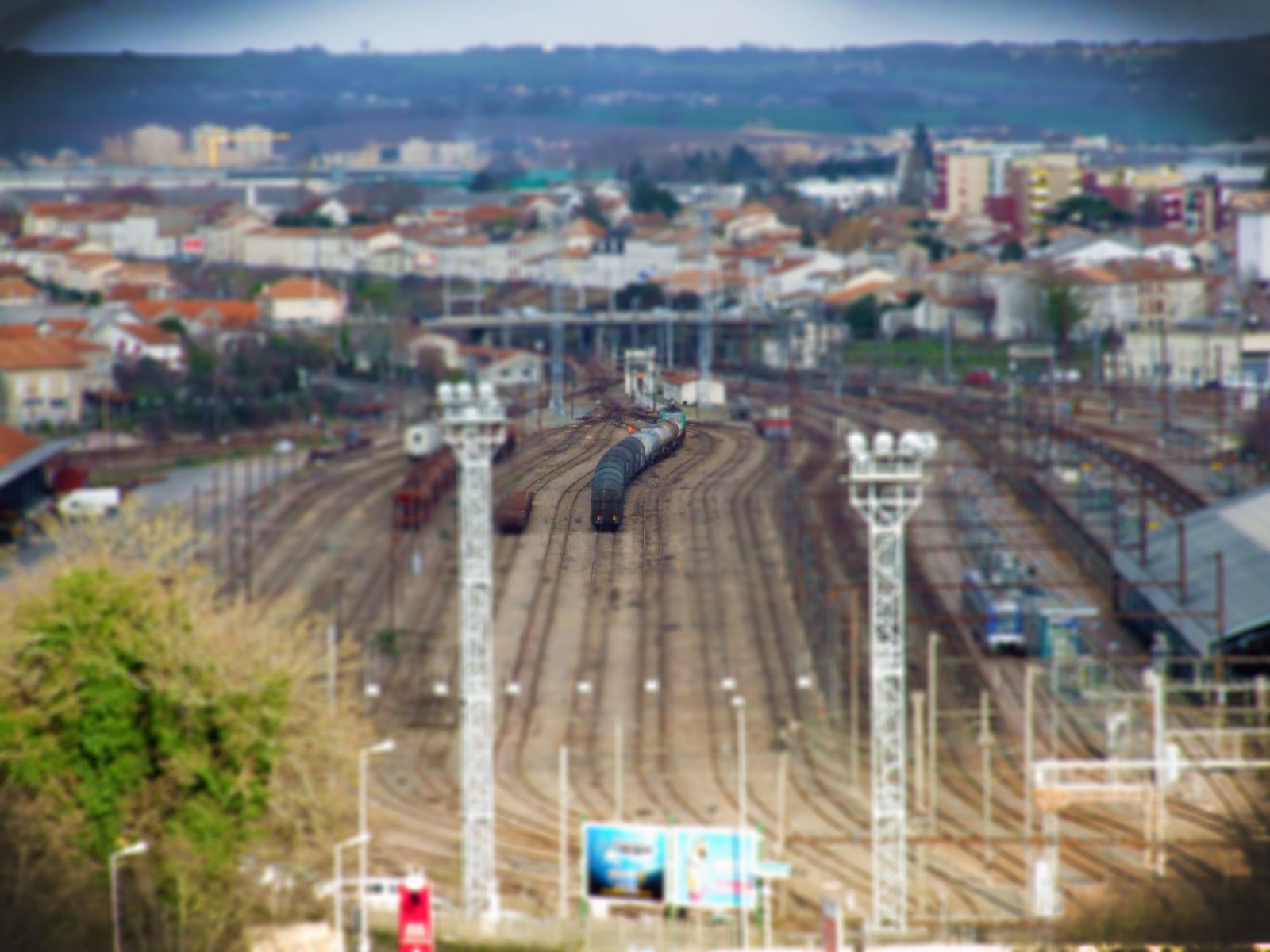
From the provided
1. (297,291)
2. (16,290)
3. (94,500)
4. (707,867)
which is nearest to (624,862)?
(707,867)

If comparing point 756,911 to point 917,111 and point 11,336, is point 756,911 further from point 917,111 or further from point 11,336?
point 917,111

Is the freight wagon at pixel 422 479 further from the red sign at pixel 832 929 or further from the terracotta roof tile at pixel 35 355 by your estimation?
the red sign at pixel 832 929

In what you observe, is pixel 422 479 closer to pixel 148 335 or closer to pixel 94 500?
pixel 94 500

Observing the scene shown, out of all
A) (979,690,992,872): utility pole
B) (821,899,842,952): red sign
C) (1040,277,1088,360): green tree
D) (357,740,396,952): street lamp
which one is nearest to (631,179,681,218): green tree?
(1040,277,1088,360): green tree

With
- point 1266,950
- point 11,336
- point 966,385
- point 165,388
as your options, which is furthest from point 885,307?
point 1266,950

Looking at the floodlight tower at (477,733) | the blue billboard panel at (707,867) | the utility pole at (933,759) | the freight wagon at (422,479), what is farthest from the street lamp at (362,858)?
the freight wagon at (422,479)
